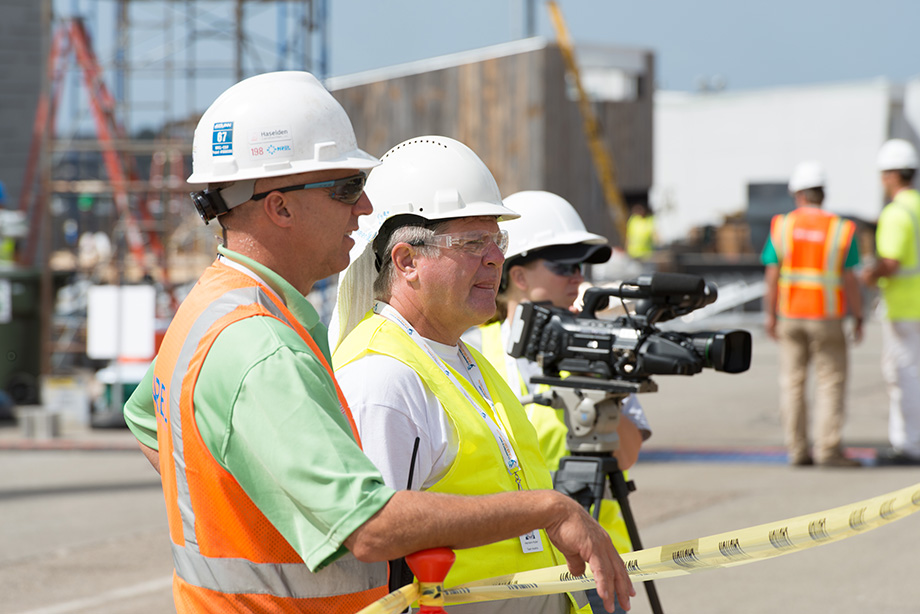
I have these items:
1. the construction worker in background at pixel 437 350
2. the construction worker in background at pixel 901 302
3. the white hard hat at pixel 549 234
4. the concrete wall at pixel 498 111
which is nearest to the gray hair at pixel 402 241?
the construction worker in background at pixel 437 350

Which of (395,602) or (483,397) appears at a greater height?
(483,397)

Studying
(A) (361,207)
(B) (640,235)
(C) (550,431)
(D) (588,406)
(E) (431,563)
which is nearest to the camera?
(E) (431,563)

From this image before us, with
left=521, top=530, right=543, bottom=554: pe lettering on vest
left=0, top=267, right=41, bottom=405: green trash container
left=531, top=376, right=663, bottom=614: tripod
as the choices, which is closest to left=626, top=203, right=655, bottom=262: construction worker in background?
left=0, top=267, right=41, bottom=405: green trash container

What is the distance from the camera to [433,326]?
8.73 feet

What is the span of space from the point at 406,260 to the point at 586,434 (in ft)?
3.21

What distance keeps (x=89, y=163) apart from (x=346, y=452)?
938 inches

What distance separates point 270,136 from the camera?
2086 millimetres

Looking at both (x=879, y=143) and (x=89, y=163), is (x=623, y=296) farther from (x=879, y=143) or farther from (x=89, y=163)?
(x=879, y=143)

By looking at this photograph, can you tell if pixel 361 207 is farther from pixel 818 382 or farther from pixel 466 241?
pixel 818 382

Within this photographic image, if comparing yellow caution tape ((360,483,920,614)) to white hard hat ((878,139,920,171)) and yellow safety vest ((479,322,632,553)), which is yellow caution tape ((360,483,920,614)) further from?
white hard hat ((878,139,920,171))

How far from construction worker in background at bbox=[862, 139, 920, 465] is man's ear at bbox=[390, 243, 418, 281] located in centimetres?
656

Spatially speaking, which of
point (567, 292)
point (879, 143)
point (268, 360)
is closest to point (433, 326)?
point (268, 360)

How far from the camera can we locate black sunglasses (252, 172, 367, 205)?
6.84ft

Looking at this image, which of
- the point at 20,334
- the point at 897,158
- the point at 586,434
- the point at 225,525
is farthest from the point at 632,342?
the point at 20,334
